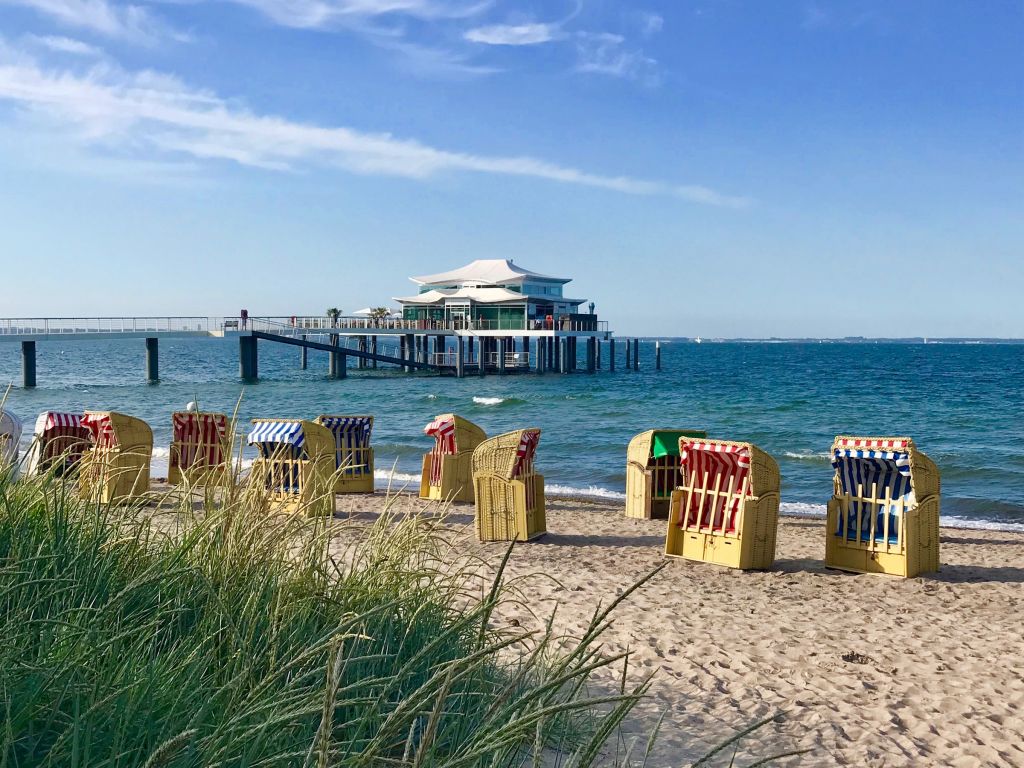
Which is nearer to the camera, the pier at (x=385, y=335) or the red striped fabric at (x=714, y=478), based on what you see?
the red striped fabric at (x=714, y=478)

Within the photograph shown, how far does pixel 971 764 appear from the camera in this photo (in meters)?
4.19

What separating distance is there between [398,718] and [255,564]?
6.59ft

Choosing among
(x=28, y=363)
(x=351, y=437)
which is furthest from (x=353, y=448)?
(x=28, y=363)

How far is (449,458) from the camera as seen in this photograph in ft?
36.7

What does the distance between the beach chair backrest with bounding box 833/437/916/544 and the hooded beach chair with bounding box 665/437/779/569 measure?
57cm

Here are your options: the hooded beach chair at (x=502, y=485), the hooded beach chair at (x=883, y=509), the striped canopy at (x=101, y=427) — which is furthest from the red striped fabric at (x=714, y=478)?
the striped canopy at (x=101, y=427)

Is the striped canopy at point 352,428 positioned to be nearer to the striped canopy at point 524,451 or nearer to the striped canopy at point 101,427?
the striped canopy at point 101,427

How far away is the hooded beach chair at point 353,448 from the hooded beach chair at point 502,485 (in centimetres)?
316

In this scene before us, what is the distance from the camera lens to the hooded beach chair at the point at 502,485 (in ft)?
29.0

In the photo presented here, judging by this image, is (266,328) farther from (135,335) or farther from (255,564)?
(255,564)

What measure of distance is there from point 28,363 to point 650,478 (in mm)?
37629

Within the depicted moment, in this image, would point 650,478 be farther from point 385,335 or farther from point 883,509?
point 385,335

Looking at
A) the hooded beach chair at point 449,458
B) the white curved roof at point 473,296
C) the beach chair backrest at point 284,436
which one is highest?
the white curved roof at point 473,296

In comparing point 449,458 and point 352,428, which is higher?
point 352,428
